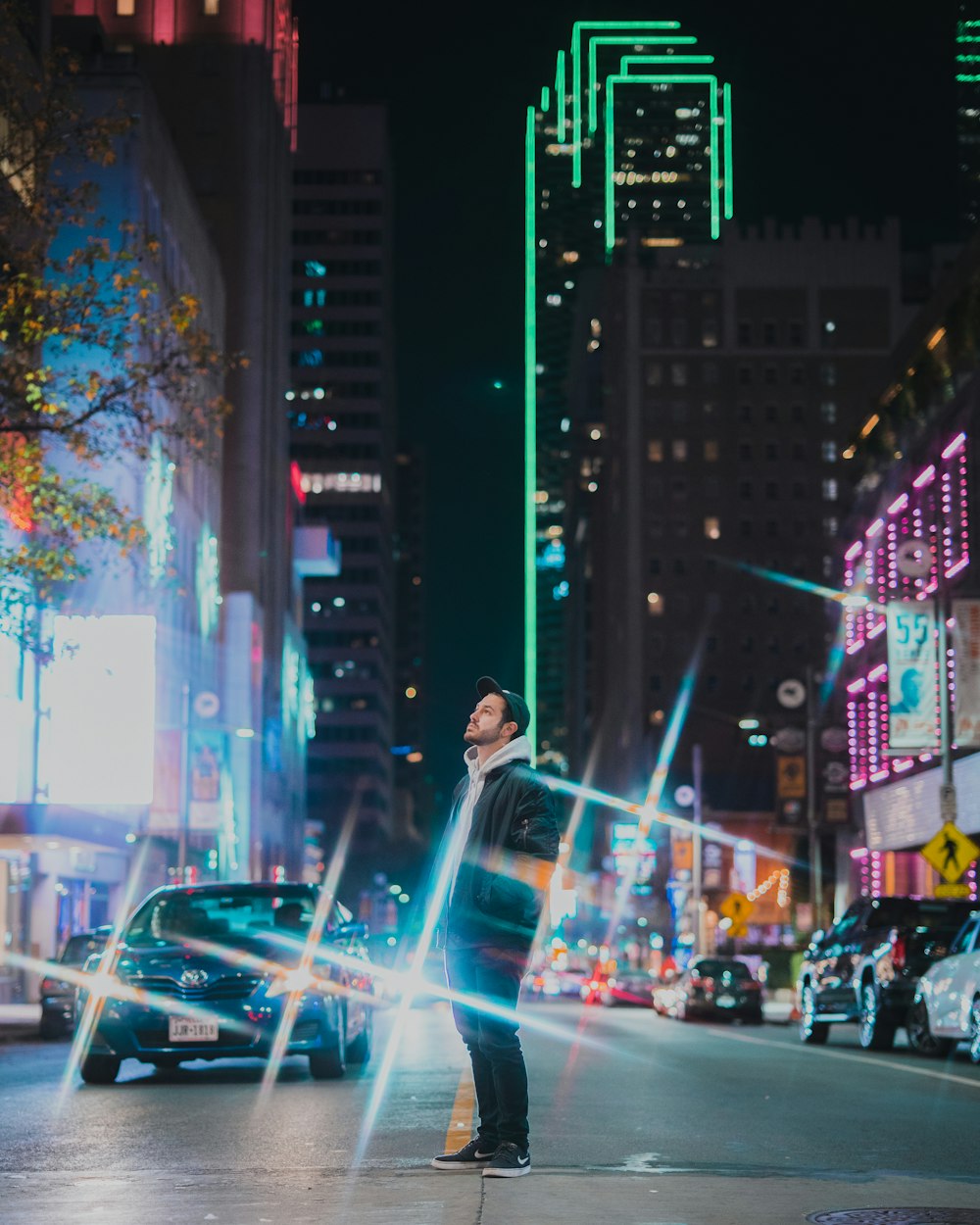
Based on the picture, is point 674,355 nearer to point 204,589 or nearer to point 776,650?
point 776,650

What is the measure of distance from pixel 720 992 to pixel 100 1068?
88.4ft

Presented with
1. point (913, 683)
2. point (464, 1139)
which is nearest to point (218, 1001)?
point (464, 1139)

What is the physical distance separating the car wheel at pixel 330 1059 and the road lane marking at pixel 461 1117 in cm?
91

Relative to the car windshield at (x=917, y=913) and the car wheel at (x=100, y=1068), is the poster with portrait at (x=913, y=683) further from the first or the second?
the car wheel at (x=100, y=1068)

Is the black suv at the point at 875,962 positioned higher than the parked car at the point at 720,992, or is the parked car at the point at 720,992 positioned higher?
the black suv at the point at 875,962

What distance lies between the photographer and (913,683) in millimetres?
39625

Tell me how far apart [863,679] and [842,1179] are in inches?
1895

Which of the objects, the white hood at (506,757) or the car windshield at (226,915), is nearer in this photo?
the white hood at (506,757)

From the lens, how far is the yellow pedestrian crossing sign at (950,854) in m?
31.7

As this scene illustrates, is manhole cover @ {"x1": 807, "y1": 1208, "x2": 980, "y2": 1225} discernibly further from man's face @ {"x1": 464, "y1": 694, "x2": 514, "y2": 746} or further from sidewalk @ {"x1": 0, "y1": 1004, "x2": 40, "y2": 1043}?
sidewalk @ {"x1": 0, "y1": 1004, "x2": 40, "y2": 1043}

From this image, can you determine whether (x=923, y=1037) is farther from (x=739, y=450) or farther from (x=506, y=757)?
(x=739, y=450)

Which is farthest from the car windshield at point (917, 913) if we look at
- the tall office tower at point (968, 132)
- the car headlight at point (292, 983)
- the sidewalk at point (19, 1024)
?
the tall office tower at point (968, 132)

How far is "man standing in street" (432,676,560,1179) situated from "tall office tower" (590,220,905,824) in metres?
120

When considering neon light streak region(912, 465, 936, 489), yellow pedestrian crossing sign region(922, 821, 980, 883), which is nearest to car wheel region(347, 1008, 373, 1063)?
yellow pedestrian crossing sign region(922, 821, 980, 883)
